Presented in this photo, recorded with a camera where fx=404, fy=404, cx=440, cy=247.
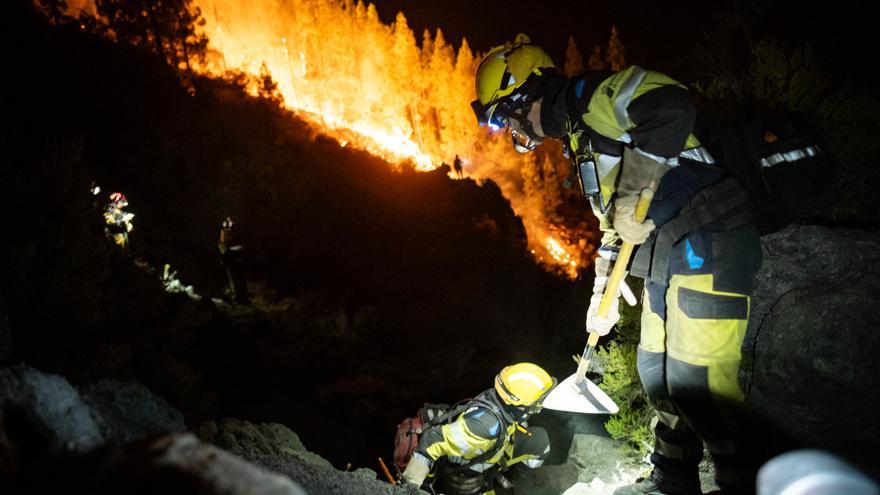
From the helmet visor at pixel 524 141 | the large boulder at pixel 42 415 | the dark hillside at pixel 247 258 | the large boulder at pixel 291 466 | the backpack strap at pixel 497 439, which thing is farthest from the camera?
the dark hillside at pixel 247 258

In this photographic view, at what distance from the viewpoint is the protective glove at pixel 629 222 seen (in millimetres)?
3010

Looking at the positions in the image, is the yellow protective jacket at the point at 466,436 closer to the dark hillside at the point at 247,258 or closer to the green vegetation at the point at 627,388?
the green vegetation at the point at 627,388

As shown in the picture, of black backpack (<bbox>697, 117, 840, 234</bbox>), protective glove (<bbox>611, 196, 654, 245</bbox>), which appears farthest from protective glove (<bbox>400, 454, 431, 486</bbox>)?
black backpack (<bbox>697, 117, 840, 234</bbox>)

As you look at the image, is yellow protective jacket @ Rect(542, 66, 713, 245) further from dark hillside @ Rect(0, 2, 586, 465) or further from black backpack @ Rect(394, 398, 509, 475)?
dark hillside @ Rect(0, 2, 586, 465)

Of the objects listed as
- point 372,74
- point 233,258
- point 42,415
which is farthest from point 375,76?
point 42,415

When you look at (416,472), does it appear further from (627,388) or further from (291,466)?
(627,388)

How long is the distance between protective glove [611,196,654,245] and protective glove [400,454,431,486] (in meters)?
2.99

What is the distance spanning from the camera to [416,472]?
4.09 meters

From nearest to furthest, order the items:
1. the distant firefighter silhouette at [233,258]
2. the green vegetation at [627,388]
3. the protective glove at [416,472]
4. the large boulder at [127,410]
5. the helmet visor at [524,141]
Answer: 1. the large boulder at [127,410]
2. the helmet visor at [524,141]
3. the protective glove at [416,472]
4. the green vegetation at [627,388]
5. the distant firefighter silhouette at [233,258]

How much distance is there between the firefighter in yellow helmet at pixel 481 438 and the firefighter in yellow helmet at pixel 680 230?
52.5 inches

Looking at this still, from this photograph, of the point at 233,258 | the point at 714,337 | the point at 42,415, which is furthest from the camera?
the point at 233,258

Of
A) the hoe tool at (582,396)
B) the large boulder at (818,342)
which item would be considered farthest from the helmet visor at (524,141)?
the large boulder at (818,342)

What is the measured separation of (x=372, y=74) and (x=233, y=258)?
1795 inches

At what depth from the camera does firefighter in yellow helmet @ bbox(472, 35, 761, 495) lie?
2.80 meters
